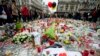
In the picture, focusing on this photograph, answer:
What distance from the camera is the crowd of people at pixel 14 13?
2244 mm

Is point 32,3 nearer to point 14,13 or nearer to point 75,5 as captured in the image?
point 14,13

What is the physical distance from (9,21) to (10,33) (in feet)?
0.51

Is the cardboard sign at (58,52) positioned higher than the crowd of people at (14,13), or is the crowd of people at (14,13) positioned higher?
the crowd of people at (14,13)

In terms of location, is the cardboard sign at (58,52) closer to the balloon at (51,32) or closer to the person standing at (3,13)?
the balloon at (51,32)

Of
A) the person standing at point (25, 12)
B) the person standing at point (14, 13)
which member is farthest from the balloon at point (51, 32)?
the person standing at point (14, 13)

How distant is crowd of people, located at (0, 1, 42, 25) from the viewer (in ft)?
7.36

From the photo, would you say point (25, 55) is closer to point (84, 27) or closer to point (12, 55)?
point (12, 55)

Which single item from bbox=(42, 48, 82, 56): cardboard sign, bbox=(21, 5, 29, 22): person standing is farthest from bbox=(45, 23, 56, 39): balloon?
bbox=(21, 5, 29, 22): person standing

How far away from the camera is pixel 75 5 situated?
2.26m

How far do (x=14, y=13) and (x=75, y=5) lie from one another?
2.58 feet

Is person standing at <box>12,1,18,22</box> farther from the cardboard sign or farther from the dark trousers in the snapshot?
the cardboard sign

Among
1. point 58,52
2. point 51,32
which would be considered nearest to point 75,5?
point 51,32

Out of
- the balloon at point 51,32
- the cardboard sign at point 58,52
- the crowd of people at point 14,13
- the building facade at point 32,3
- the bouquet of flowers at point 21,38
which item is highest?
the building facade at point 32,3

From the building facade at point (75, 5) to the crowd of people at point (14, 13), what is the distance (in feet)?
1.09
